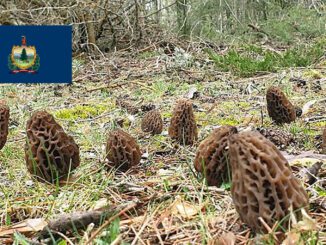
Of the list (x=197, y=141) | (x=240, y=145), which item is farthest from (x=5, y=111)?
(x=240, y=145)

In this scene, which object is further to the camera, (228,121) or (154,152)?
(228,121)

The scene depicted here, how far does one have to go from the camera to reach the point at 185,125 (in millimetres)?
3396

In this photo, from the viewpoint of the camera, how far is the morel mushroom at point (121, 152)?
2820mm

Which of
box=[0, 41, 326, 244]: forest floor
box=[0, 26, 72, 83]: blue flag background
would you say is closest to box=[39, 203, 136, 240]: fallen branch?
box=[0, 41, 326, 244]: forest floor

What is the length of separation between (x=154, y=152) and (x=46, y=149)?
0.88m

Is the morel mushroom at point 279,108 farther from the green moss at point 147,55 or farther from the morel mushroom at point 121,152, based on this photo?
the green moss at point 147,55

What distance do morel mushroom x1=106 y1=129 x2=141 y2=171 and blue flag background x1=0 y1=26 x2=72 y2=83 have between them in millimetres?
4286

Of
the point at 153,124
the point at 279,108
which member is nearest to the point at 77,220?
the point at 153,124

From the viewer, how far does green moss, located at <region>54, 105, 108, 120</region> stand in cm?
470

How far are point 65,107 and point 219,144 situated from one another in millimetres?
3252

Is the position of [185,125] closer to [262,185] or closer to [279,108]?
[279,108]

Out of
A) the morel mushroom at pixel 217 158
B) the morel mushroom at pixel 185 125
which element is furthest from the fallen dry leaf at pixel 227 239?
the morel mushroom at pixel 185 125

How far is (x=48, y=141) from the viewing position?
264cm

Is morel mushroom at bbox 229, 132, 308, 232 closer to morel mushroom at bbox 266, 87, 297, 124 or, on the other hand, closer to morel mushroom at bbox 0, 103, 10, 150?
morel mushroom at bbox 0, 103, 10, 150
